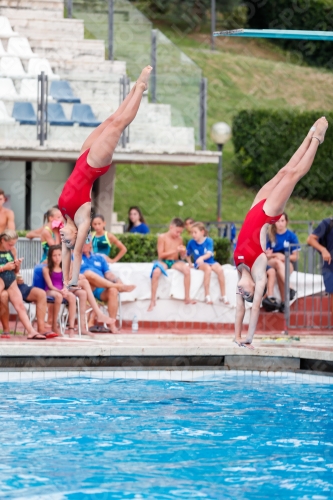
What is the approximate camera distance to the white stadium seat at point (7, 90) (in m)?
18.5

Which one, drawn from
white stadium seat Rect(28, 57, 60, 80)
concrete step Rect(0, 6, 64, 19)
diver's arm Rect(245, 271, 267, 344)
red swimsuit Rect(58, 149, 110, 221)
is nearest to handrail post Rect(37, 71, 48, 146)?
white stadium seat Rect(28, 57, 60, 80)

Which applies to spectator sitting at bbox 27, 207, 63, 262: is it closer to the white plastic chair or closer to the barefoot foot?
the barefoot foot

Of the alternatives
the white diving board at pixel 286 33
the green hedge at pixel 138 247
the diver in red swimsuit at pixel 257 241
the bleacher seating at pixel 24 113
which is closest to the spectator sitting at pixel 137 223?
the green hedge at pixel 138 247

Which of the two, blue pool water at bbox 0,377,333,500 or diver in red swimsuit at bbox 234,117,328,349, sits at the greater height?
diver in red swimsuit at bbox 234,117,328,349

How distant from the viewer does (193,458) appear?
732cm

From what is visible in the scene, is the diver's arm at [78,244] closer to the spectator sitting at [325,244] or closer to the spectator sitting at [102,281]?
the spectator sitting at [102,281]

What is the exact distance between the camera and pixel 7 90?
1847 centimetres

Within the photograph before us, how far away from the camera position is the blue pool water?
655 cm

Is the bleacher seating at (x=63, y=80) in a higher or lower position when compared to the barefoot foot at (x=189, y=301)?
higher

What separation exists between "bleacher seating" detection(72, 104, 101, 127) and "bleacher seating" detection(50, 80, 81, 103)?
0.16 meters

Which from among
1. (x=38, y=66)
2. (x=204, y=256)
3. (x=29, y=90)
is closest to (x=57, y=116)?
(x=29, y=90)

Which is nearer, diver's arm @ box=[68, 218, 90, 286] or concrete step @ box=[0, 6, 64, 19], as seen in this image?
diver's arm @ box=[68, 218, 90, 286]

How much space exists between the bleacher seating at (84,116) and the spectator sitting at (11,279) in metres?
6.93

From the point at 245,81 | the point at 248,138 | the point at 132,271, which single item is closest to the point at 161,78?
the point at 132,271
